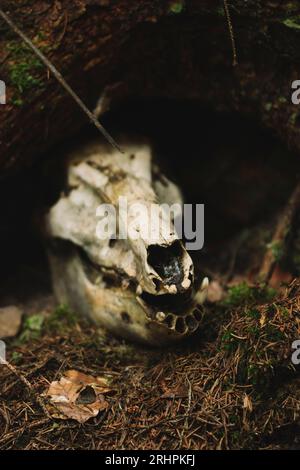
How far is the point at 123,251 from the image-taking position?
3.54 metres

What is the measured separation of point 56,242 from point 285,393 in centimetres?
202

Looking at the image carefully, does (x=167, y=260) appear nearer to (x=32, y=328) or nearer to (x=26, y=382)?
(x=26, y=382)

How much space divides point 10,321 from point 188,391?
161 centimetres

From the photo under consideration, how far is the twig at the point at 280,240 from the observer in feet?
13.3

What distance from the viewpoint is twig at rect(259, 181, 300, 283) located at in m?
4.05

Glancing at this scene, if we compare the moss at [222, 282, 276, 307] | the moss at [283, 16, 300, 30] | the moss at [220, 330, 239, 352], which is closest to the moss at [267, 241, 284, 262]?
the moss at [222, 282, 276, 307]

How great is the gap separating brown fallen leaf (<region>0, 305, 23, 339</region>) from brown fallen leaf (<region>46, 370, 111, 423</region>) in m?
0.81

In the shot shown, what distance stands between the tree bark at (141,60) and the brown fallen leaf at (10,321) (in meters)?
1.06

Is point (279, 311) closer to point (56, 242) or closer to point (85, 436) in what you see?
point (85, 436)

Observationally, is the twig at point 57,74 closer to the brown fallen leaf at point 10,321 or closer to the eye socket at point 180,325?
the eye socket at point 180,325

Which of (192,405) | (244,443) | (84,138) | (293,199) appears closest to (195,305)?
(192,405)

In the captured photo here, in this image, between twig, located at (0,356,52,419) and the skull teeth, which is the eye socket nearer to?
the skull teeth

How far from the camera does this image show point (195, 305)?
3.26m

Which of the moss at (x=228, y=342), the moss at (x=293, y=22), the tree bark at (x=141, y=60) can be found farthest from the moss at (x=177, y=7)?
the moss at (x=228, y=342)
